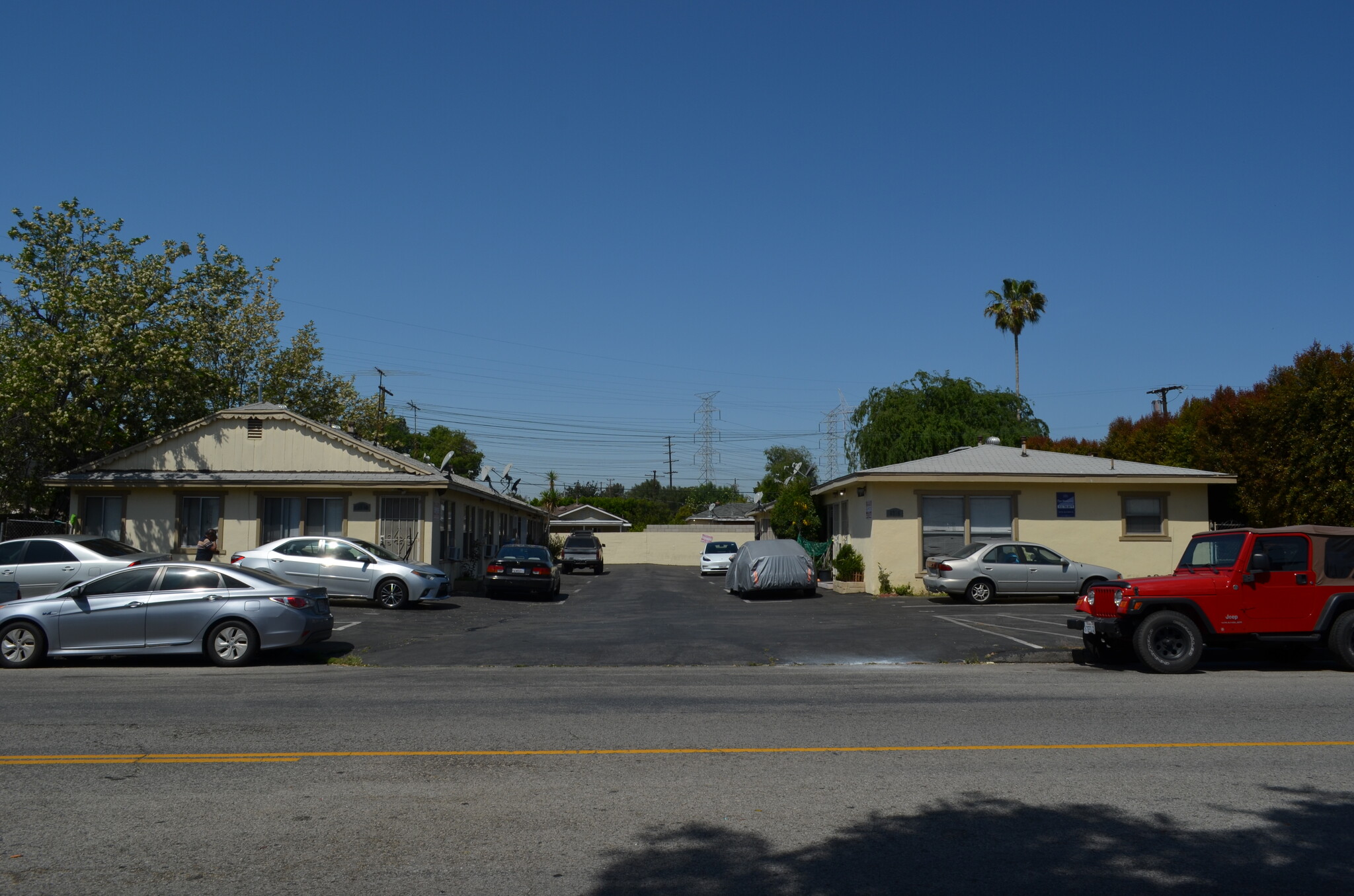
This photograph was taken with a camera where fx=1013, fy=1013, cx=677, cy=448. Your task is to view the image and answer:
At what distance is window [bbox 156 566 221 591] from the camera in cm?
1416

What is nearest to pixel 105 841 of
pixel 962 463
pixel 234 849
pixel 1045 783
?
pixel 234 849

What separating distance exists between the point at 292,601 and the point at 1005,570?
16008 mm

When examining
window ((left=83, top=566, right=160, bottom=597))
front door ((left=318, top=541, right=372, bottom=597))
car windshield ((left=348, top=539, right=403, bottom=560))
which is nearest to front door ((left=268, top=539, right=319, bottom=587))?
front door ((left=318, top=541, right=372, bottom=597))

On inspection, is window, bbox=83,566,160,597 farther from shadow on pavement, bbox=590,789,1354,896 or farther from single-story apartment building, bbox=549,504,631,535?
single-story apartment building, bbox=549,504,631,535

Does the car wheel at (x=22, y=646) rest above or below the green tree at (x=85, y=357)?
below

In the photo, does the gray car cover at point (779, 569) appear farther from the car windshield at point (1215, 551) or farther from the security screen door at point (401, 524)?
the car windshield at point (1215, 551)

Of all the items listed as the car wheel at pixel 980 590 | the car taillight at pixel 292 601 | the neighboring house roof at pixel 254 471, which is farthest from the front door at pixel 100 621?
the car wheel at pixel 980 590

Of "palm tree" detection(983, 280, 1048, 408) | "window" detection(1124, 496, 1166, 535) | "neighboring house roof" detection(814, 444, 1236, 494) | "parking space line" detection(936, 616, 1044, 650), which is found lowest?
"parking space line" detection(936, 616, 1044, 650)

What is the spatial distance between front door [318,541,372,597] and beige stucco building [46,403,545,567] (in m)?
3.93

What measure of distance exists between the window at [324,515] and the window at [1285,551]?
71.9ft

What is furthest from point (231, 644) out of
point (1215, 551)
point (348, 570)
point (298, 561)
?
point (1215, 551)

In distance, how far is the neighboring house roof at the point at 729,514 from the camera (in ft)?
259

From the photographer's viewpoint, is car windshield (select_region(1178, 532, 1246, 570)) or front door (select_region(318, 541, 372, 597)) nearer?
car windshield (select_region(1178, 532, 1246, 570))

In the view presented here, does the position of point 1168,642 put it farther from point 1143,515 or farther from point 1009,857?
point 1143,515
